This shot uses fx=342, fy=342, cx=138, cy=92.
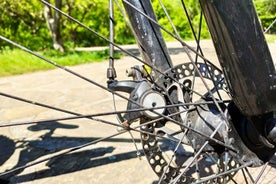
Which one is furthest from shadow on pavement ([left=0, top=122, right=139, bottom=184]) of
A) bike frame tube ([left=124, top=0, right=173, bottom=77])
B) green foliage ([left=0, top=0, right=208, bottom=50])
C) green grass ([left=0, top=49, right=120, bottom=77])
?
green foliage ([left=0, top=0, right=208, bottom=50])

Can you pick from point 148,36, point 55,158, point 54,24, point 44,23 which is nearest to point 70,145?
point 55,158

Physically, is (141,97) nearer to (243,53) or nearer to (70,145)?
(243,53)

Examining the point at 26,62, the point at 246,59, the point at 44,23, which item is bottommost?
the point at 26,62

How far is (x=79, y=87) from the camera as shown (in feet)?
18.3

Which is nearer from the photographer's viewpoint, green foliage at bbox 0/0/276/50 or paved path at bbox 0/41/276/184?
paved path at bbox 0/41/276/184

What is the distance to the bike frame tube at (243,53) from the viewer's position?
1.06 metres

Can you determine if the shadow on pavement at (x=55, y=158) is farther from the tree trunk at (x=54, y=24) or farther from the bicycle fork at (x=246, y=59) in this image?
the tree trunk at (x=54, y=24)

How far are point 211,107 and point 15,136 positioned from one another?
2329 mm

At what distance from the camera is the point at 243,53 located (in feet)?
3.60

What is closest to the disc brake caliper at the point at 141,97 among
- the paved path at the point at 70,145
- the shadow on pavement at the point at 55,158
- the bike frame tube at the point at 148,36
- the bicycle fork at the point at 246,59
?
the bike frame tube at the point at 148,36

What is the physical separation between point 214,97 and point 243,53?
0.31m

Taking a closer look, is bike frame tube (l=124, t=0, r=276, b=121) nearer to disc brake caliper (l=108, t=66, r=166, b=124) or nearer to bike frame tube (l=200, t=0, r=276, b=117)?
bike frame tube (l=200, t=0, r=276, b=117)

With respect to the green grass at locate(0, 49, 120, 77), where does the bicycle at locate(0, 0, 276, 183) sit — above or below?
above

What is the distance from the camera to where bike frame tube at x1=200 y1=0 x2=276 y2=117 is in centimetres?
106
